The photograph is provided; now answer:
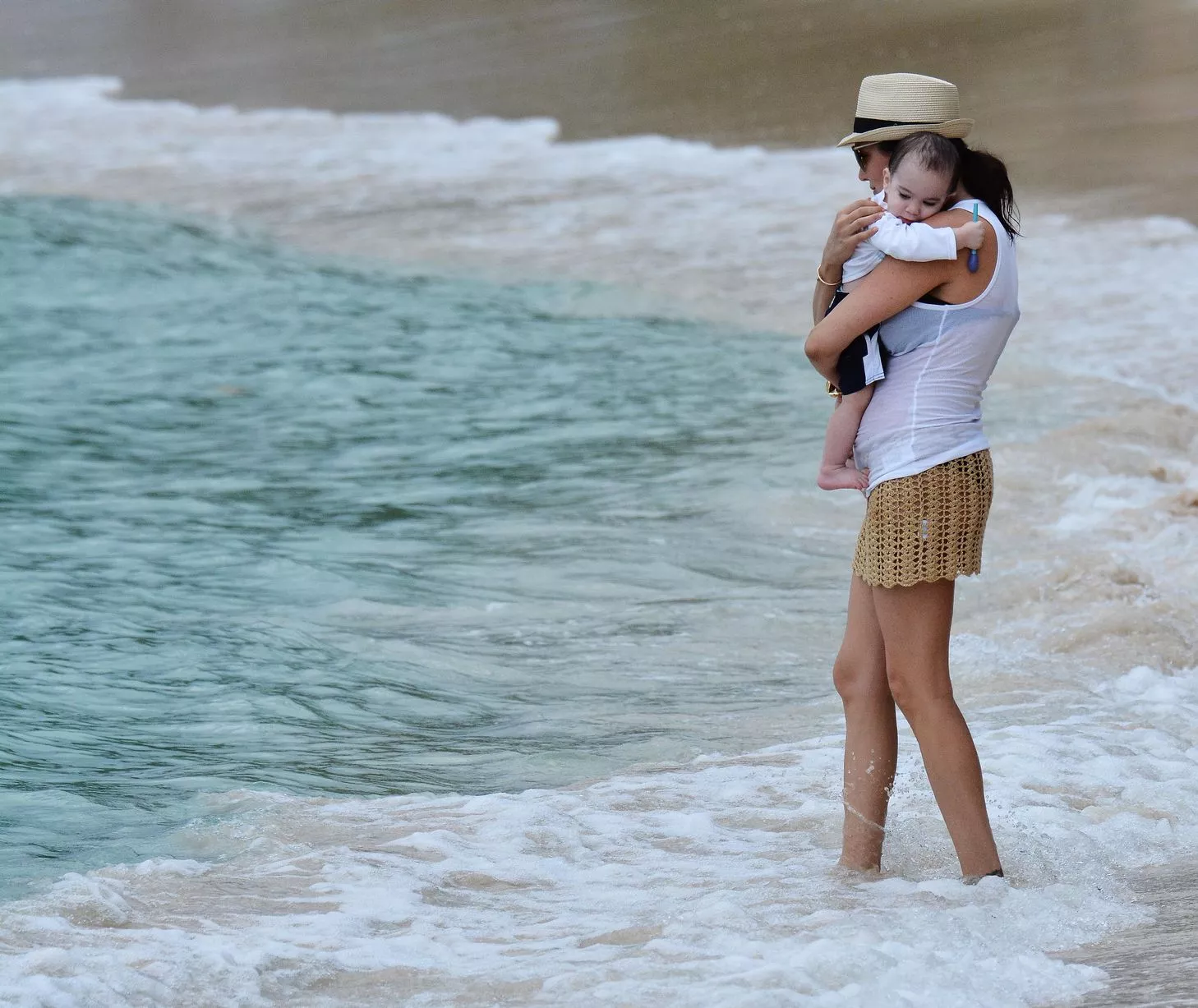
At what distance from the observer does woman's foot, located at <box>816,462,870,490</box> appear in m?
3.54

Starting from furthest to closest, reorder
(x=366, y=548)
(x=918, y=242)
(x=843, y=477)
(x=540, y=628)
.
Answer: (x=366, y=548), (x=540, y=628), (x=843, y=477), (x=918, y=242)

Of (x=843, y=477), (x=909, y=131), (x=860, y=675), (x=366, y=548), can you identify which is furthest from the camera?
(x=366, y=548)

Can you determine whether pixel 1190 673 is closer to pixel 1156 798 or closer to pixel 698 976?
pixel 1156 798

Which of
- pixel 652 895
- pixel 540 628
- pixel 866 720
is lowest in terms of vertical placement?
pixel 652 895

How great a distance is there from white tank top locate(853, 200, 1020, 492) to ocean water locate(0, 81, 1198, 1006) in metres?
0.99

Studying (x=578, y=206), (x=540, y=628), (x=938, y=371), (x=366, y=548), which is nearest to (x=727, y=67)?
(x=578, y=206)

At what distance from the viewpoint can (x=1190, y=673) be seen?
551 centimetres

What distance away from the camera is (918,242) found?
3314 millimetres

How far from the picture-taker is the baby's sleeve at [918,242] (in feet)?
10.9

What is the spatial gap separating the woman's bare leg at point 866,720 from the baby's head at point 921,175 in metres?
0.82

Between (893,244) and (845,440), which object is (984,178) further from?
(845,440)

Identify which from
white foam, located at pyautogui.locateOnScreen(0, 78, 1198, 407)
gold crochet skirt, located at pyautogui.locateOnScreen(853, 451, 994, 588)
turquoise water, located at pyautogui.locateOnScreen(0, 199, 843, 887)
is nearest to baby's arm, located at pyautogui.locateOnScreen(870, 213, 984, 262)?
gold crochet skirt, located at pyautogui.locateOnScreen(853, 451, 994, 588)

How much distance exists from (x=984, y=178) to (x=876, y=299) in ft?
1.20

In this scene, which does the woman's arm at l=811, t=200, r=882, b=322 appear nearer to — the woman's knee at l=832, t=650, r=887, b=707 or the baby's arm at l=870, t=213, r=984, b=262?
the baby's arm at l=870, t=213, r=984, b=262
